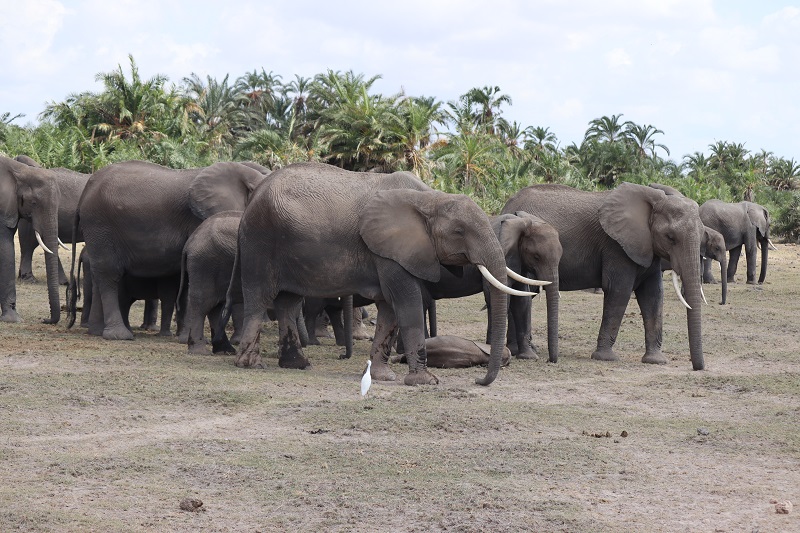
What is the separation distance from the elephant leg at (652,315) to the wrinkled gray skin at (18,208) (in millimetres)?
7995

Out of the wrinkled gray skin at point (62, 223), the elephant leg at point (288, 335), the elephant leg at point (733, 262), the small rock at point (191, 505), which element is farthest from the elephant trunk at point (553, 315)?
the elephant leg at point (733, 262)

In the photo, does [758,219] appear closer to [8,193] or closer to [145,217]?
[145,217]

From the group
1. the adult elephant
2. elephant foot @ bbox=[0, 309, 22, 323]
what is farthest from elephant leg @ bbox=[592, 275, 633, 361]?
elephant foot @ bbox=[0, 309, 22, 323]

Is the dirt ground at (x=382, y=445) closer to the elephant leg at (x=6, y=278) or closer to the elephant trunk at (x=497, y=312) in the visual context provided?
the elephant trunk at (x=497, y=312)

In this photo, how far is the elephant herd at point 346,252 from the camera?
11.7 m

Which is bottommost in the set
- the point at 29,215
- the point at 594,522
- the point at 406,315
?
the point at 594,522

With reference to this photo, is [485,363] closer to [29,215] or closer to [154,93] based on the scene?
[29,215]

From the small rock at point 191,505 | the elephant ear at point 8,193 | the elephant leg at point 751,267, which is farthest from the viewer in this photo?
the elephant leg at point 751,267

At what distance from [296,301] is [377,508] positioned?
5971 millimetres

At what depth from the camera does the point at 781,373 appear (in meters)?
13.2

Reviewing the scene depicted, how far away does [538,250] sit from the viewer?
→ 13.8m

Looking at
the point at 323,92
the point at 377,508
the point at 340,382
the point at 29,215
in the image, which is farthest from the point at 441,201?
the point at 323,92

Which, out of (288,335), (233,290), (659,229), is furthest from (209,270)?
(659,229)

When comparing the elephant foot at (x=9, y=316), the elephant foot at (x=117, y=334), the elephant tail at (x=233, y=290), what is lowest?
the elephant foot at (x=117, y=334)
